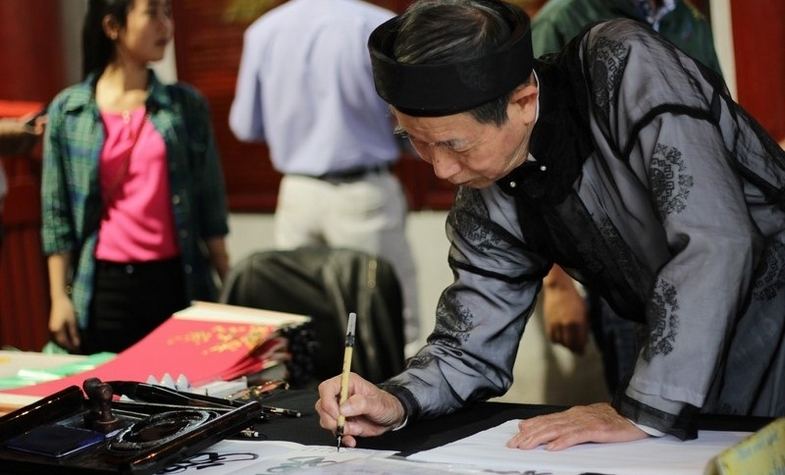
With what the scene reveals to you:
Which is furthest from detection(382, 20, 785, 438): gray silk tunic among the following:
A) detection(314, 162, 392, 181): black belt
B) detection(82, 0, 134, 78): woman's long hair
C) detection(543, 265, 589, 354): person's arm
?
detection(314, 162, 392, 181): black belt

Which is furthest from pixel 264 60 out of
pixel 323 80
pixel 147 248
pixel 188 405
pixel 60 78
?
pixel 188 405

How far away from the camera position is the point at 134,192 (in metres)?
3.58

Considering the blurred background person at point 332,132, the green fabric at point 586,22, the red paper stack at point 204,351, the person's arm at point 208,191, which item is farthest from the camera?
the blurred background person at point 332,132

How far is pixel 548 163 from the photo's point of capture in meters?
1.81

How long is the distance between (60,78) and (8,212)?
3.40 feet

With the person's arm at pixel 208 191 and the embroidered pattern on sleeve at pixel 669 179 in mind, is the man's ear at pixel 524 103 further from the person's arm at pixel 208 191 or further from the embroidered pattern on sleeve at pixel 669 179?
the person's arm at pixel 208 191

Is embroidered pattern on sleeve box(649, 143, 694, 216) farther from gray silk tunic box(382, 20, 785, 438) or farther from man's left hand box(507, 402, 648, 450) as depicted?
man's left hand box(507, 402, 648, 450)

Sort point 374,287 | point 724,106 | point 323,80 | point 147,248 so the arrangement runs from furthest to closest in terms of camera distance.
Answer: point 323,80 < point 147,248 < point 374,287 < point 724,106

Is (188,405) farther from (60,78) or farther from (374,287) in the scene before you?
(60,78)

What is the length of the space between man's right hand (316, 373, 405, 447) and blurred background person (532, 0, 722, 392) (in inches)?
44.7

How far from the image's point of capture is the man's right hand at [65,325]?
11.9ft

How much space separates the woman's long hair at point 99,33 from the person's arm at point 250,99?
792mm

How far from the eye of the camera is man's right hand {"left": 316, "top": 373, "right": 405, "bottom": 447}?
1744 mm

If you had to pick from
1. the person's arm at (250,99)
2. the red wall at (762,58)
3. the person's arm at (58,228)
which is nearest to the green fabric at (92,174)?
the person's arm at (58,228)
